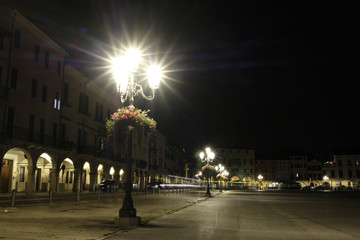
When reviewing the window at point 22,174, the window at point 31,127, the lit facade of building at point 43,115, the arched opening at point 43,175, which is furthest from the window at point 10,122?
the arched opening at point 43,175

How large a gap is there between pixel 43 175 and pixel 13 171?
4.72 meters

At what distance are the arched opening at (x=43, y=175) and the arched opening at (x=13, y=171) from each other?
241 cm

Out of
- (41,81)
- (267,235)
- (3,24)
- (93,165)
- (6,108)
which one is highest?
(3,24)

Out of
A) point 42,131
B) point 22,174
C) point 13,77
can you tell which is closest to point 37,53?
point 13,77

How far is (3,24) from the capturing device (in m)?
24.5

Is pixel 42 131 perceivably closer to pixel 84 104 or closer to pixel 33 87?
pixel 33 87

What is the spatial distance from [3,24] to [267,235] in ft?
75.4

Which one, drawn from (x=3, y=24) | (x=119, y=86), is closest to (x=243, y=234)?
(x=119, y=86)

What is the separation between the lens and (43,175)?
3409cm

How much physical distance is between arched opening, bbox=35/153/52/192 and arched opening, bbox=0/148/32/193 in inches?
95.1

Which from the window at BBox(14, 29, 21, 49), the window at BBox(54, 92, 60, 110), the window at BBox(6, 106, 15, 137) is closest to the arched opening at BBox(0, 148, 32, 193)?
the window at BBox(6, 106, 15, 137)

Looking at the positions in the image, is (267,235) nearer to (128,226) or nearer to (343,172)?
(128,226)

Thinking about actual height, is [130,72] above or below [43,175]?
above

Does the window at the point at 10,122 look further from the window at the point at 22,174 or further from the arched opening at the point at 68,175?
the arched opening at the point at 68,175
